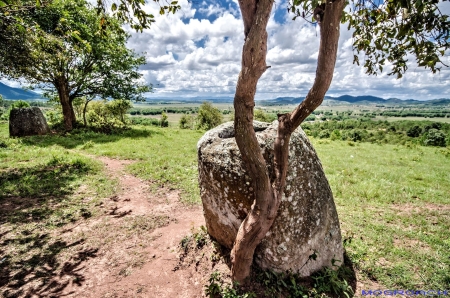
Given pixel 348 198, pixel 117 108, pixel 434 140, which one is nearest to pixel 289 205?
pixel 348 198

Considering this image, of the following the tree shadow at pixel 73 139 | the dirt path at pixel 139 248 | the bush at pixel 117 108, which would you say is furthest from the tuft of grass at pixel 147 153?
the bush at pixel 117 108

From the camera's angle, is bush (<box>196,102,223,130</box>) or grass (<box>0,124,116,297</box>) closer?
grass (<box>0,124,116,297</box>)

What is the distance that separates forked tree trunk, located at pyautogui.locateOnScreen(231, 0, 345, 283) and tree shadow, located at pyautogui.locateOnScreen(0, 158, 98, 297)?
376 cm

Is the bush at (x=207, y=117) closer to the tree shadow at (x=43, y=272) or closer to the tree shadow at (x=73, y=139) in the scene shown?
the tree shadow at (x=73, y=139)

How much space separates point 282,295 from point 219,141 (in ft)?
10.2

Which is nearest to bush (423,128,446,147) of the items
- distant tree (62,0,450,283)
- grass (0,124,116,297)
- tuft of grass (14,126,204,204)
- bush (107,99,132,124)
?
tuft of grass (14,126,204,204)

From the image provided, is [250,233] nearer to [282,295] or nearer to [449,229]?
[282,295]

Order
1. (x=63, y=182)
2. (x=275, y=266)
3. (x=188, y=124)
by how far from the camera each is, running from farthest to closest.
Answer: (x=188, y=124), (x=63, y=182), (x=275, y=266)

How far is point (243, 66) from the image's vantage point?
2.93m

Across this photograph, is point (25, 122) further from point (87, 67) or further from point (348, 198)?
point (348, 198)

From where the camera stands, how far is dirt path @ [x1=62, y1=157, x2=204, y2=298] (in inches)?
182

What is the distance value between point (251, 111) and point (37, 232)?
270 inches

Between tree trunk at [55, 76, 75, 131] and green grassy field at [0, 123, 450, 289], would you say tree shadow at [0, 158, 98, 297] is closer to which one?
green grassy field at [0, 123, 450, 289]

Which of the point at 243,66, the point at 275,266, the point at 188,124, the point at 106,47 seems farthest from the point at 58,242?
the point at 188,124
